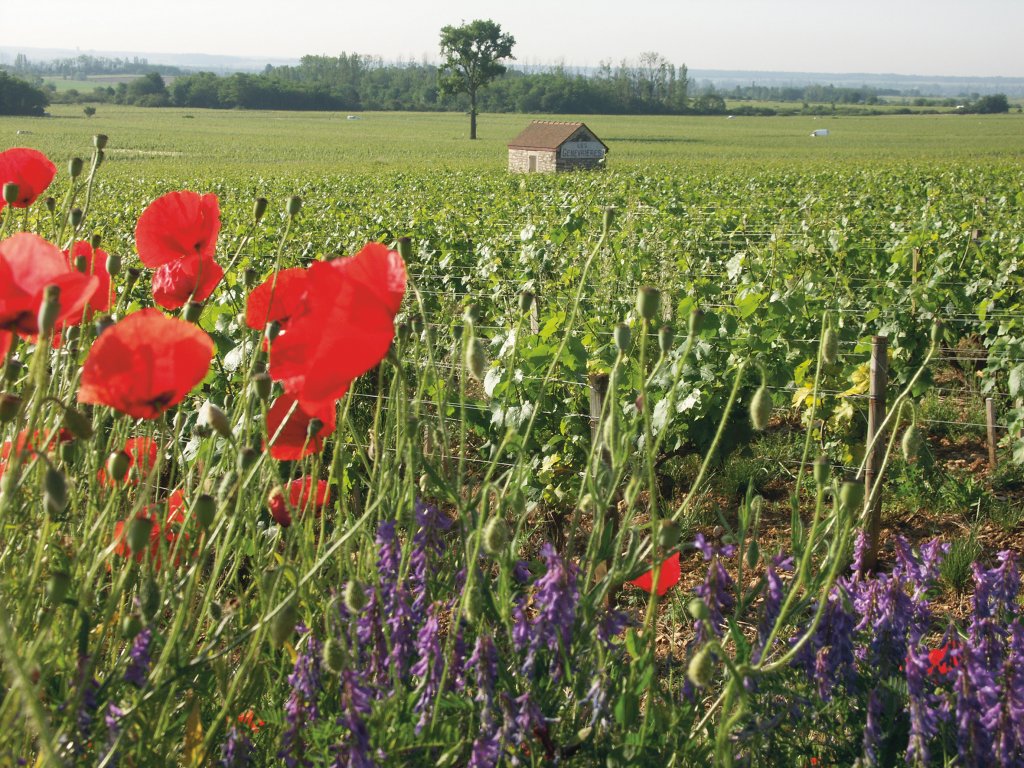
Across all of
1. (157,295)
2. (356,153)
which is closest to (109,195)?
(157,295)

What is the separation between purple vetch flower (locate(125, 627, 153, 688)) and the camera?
1.15 m

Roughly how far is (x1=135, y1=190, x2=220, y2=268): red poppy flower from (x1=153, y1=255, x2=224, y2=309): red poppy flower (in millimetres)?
20

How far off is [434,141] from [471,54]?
11033mm

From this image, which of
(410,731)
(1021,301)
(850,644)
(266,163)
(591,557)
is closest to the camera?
(410,731)

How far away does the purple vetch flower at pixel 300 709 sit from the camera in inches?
47.2

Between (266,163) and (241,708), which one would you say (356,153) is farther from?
(241,708)

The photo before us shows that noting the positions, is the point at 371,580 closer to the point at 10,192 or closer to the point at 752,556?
the point at 752,556

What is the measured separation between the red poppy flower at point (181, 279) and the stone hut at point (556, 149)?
103ft

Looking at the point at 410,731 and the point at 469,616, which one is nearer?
the point at 469,616

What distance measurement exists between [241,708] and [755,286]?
4575mm

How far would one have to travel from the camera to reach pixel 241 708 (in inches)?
51.6

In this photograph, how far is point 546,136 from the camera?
3341 cm

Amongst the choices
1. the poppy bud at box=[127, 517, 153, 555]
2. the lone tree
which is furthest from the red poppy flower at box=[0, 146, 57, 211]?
the lone tree

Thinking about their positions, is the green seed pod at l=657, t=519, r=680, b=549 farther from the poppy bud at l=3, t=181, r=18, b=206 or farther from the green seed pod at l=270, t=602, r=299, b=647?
the poppy bud at l=3, t=181, r=18, b=206
